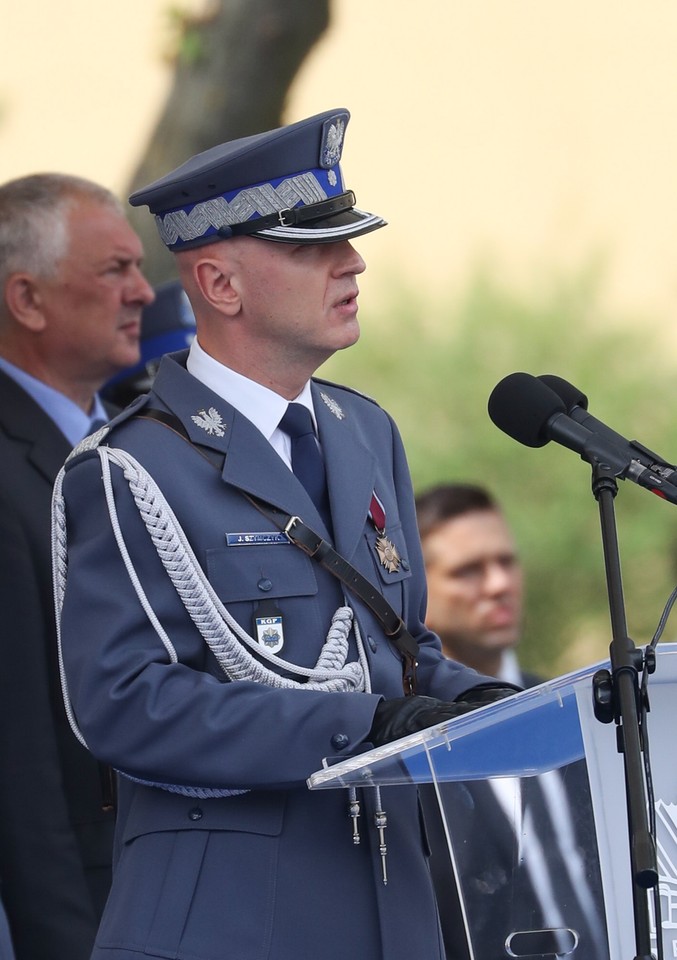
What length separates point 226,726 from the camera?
2.02 m

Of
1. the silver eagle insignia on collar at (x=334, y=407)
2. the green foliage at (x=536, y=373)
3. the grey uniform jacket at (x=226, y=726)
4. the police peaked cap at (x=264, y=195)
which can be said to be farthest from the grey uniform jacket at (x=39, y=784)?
the green foliage at (x=536, y=373)

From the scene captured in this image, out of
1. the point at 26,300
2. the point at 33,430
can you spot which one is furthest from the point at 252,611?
the point at 26,300

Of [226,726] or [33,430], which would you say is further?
[33,430]

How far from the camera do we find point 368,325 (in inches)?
255

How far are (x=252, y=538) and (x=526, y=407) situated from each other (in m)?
0.46

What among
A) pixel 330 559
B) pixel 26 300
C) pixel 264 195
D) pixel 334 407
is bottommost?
pixel 330 559

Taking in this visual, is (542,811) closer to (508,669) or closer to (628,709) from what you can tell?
(628,709)

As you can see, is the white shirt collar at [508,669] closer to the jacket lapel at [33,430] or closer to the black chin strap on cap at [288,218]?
the jacket lapel at [33,430]

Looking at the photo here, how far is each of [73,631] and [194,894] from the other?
0.40 m

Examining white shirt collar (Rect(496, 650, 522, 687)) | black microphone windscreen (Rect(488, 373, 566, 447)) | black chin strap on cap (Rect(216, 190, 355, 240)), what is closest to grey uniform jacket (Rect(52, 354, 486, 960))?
black chin strap on cap (Rect(216, 190, 355, 240))

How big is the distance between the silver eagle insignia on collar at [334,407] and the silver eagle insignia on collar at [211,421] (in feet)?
0.84

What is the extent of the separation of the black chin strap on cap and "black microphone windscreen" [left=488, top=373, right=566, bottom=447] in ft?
1.50

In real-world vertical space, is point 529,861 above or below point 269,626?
below

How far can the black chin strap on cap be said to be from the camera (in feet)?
7.52
